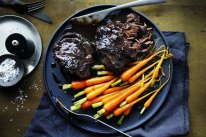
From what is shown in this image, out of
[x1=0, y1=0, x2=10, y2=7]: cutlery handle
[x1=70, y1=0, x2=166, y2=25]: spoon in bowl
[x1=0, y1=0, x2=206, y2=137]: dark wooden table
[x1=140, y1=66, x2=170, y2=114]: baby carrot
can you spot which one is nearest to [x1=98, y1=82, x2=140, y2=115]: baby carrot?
[x1=140, y1=66, x2=170, y2=114]: baby carrot

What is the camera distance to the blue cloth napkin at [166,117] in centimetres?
255

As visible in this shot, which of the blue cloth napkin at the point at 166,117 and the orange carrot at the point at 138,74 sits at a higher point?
the orange carrot at the point at 138,74

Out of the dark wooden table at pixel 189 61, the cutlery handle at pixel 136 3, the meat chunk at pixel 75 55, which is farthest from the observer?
the dark wooden table at pixel 189 61

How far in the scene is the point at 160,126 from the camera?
101 inches

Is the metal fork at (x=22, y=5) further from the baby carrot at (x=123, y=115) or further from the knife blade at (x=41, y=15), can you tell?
the baby carrot at (x=123, y=115)

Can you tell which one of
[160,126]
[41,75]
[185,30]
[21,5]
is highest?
[21,5]

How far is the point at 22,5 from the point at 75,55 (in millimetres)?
612

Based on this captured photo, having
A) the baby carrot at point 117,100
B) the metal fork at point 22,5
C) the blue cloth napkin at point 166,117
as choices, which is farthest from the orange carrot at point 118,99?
the metal fork at point 22,5

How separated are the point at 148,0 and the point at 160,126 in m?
0.86

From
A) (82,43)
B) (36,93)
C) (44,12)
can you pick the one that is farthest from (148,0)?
(36,93)

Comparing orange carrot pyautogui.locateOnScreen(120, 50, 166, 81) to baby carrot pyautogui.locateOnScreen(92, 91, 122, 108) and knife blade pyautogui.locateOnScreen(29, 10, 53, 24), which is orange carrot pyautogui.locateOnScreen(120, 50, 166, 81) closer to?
baby carrot pyautogui.locateOnScreen(92, 91, 122, 108)

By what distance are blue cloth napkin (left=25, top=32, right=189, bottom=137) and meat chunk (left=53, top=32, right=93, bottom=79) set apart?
1.00ft

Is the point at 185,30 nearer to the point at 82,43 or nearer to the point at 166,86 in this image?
the point at 166,86

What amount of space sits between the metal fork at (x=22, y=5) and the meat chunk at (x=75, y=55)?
388 mm
